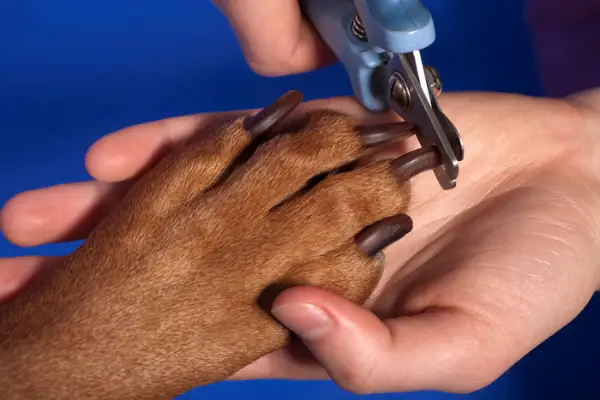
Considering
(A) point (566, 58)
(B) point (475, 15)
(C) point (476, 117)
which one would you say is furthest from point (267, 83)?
(C) point (476, 117)

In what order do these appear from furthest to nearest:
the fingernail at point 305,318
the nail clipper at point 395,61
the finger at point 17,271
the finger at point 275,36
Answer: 1. the finger at point 275,36
2. the finger at point 17,271
3. the nail clipper at point 395,61
4. the fingernail at point 305,318

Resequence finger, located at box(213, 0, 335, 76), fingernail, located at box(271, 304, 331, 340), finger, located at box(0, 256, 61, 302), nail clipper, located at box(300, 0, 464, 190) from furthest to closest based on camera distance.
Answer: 1. finger, located at box(213, 0, 335, 76)
2. finger, located at box(0, 256, 61, 302)
3. nail clipper, located at box(300, 0, 464, 190)
4. fingernail, located at box(271, 304, 331, 340)

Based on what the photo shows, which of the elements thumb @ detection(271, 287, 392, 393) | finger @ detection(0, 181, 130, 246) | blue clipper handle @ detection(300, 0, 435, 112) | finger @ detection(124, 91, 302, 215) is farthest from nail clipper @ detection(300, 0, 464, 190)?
finger @ detection(0, 181, 130, 246)

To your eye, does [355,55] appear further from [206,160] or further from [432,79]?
[206,160]

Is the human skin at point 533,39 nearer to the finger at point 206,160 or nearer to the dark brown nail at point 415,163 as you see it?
the finger at point 206,160

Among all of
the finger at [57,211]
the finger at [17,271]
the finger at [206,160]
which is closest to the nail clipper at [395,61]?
the finger at [206,160]

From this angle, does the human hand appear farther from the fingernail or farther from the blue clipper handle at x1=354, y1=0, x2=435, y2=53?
the blue clipper handle at x1=354, y1=0, x2=435, y2=53
